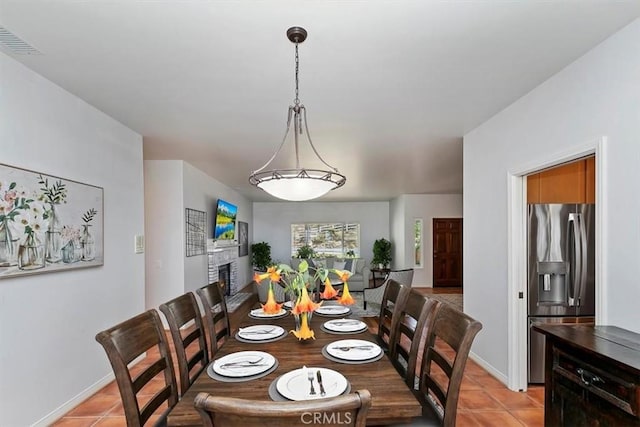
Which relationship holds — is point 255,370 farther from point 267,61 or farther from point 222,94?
point 222,94

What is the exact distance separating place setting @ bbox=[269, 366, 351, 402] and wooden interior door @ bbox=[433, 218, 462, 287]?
7.95 meters

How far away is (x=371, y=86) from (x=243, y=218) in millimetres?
6999

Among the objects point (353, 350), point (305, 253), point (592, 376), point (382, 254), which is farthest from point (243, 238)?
point (592, 376)

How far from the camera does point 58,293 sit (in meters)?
2.54

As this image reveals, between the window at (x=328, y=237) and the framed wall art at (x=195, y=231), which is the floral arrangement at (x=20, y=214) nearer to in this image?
the framed wall art at (x=195, y=231)

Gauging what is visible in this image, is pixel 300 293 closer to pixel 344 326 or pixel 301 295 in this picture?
pixel 301 295

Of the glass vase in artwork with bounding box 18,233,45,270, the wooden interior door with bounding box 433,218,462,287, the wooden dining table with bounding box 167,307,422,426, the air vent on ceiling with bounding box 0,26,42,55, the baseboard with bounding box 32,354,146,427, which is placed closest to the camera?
the wooden dining table with bounding box 167,307,422,426

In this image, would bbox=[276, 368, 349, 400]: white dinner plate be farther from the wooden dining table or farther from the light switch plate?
the light switch plate

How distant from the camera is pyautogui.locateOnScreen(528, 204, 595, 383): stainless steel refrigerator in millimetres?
2945

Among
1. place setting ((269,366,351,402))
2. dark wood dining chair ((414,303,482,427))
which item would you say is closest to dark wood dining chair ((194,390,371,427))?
place setting ((269,366,351,402))

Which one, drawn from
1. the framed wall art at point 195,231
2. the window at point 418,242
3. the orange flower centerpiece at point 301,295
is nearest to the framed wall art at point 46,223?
the orange flower centerpiece at point 301,295

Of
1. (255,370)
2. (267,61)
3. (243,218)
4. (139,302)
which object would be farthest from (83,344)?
(243,218)

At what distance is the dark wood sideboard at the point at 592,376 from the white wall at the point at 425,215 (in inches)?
272

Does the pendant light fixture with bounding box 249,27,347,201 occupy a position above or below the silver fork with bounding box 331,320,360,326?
above
